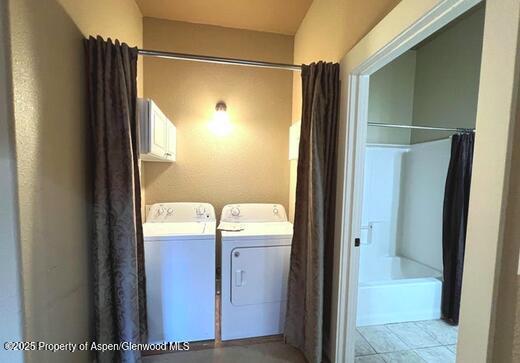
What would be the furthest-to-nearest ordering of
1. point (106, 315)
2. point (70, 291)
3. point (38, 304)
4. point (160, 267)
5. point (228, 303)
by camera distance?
point (228, 303) < point (160, 267) < point (106, 315) < point (70, 291) < point (38, 304)

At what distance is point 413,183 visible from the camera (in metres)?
2.92

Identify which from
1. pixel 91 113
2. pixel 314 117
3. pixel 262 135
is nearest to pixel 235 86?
pixel 262 135

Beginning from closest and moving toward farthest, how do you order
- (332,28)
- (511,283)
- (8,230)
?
1. (511,283)
2. (8,230)
3. (332,28)

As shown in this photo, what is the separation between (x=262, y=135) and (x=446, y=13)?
2.04 meters

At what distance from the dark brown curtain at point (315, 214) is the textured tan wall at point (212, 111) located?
1156mm

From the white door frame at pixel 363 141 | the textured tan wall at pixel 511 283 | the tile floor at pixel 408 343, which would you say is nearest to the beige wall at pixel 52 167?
the white door frame at pixel 363 141

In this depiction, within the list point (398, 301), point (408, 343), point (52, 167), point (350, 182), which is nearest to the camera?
point (52, 167)

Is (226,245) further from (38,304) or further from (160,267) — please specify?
(38,304)

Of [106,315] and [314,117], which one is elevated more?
[314,117]

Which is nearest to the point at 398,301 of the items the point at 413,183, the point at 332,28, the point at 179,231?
the point at 413,183

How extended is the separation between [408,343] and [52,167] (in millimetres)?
2749

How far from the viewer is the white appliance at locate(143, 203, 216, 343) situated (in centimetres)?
186

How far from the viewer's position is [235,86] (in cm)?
277

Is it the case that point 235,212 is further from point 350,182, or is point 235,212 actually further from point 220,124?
point 350,182
